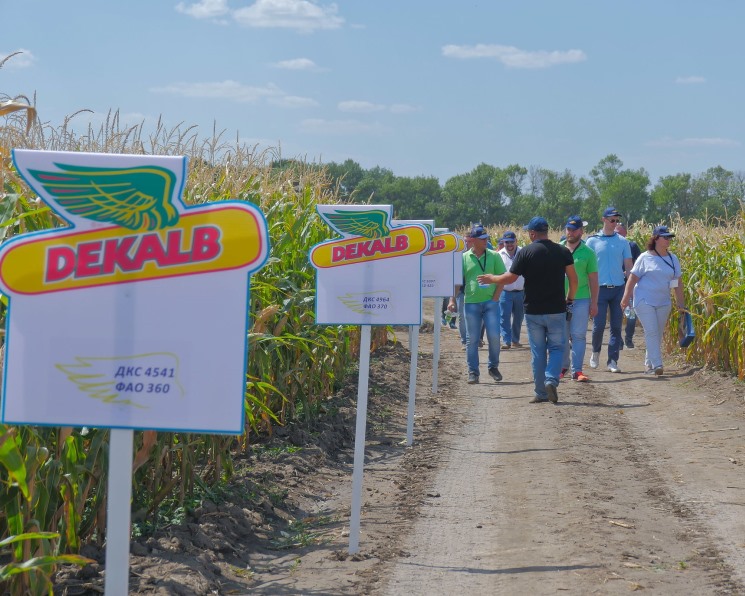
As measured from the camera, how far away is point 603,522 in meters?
6.62

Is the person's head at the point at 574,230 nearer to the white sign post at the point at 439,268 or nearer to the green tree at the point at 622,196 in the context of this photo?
the white sign post at the point at 439,268

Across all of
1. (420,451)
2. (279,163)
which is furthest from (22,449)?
(279,163)

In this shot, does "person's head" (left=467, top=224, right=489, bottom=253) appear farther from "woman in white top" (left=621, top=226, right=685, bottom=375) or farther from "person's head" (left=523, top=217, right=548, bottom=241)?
"person's head" (left=523, top=217, right=548, bottom=241)

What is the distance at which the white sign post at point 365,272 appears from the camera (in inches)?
273

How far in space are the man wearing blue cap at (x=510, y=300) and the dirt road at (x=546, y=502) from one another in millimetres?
4847

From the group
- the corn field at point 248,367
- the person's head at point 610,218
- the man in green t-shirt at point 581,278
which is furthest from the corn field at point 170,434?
the person's head at point 610,218

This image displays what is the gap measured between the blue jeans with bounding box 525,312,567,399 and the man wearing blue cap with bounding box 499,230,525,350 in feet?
16.0

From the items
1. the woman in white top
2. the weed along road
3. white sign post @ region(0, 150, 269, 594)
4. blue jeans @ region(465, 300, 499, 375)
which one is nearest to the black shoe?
blue jeans @ region(465, 300, 499, 375)

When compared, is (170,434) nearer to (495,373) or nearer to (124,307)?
(124,307)

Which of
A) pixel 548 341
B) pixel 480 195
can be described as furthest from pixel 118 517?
pixel 480 195

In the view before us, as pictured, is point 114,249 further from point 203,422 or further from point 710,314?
point 710,314

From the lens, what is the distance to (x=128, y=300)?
3.71m

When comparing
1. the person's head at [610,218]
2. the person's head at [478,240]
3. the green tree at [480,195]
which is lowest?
the person's head at [478,240]

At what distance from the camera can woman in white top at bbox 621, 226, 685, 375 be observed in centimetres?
1370
